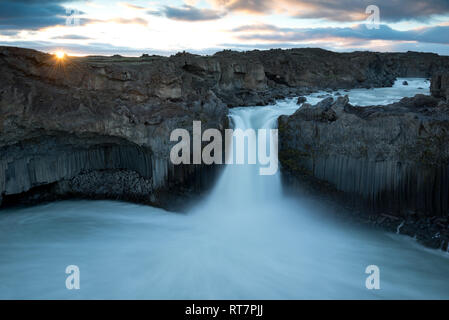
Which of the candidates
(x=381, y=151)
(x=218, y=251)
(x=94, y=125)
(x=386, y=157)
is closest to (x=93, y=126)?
(x=94, y=125)

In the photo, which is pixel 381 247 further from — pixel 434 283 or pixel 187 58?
pixel 187 58

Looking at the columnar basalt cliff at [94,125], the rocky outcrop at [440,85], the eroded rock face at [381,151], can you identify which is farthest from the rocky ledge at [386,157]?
the columnar basalt cliff at [94,125]

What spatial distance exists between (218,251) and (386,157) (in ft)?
22.2

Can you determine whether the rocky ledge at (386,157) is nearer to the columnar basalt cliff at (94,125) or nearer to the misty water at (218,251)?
the misty water at (218,251)

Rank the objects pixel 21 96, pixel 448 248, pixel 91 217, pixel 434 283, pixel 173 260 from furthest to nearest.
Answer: pixel 91 217
pixel 21 96
pixel 448 248
pixel 173 260
pixel 434 283

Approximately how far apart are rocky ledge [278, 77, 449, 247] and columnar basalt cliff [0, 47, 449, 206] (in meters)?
4.01

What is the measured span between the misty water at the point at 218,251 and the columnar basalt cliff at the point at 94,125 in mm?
932

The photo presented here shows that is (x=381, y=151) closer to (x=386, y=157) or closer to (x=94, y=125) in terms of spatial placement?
(x=386, y=157)

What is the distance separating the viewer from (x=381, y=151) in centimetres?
1320

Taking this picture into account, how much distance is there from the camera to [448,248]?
1109 cm

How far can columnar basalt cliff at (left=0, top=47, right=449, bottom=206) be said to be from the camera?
12719mm

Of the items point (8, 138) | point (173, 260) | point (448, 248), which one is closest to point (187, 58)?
point (8, 138)

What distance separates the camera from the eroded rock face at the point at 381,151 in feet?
41.1
